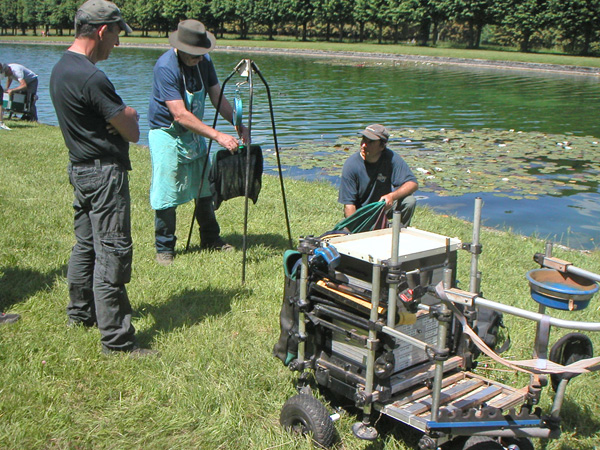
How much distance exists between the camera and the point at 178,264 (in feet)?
18.7

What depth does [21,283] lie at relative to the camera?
16.5 feet

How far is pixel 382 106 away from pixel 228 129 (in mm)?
7775

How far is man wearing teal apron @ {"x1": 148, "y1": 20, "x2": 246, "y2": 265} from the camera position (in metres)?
5.28

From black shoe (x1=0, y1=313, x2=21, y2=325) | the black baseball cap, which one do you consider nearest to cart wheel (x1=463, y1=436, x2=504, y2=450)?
the black baseball cap

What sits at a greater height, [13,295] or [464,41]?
[464,41]

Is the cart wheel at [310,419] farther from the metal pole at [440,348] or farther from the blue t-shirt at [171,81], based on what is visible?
the blue t-shirt at [171,81]

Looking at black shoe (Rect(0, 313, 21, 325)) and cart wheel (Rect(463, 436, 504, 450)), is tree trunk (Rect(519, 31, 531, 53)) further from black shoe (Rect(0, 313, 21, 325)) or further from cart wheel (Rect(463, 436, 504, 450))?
cart wheel (Rect(463, 436, 504, 450))

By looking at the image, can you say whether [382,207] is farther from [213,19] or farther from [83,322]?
[213,19]

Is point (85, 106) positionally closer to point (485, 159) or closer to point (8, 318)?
point (8, 318)

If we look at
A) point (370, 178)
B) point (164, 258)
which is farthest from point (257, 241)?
point (370, 178)

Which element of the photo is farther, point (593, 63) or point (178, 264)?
point (593, 63)

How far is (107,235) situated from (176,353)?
2.90 ft

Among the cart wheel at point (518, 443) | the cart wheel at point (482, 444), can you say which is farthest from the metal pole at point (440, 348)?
the cart wheel at point (518, 443)

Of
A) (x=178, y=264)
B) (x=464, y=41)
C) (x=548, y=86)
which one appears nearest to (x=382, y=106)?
(x=548, y=86)
